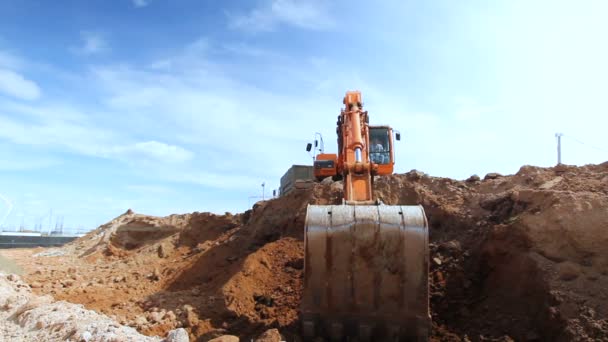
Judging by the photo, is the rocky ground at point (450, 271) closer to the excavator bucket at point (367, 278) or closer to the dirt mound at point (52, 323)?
the dirt mound at point (52, 323)

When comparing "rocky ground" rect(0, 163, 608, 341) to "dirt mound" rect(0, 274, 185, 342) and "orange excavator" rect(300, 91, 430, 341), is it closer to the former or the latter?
"dirt mound" rect(0, 274, 185, 342)

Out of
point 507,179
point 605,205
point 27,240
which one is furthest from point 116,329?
point 27,240

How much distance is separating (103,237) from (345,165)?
11.9 metres

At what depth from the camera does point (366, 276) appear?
246 inches

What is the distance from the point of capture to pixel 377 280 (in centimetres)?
621

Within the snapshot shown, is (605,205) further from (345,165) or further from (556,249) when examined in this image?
(345,165)

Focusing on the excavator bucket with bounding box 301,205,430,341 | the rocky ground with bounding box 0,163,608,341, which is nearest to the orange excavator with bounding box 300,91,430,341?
the excavator bucket with bounding box 301,205,430,341

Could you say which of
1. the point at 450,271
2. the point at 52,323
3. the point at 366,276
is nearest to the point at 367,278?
the point at 366,276

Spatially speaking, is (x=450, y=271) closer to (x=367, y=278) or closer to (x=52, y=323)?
(x=367, y=278)

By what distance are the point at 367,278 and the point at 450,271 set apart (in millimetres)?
2855

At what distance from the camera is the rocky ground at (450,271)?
Answer: 274 inches

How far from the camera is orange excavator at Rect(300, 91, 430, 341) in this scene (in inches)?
241

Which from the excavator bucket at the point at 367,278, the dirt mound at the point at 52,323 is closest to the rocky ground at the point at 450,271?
the dirt mound at the point at 52,323

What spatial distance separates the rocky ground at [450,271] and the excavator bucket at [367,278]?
767 mm
